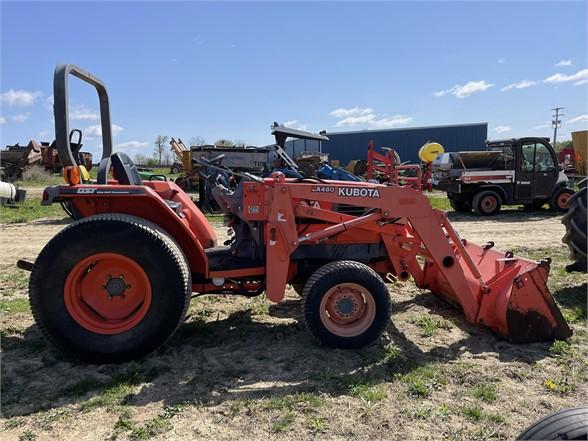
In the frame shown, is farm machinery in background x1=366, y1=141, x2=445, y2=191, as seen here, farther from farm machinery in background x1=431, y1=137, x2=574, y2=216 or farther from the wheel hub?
the wheel hub

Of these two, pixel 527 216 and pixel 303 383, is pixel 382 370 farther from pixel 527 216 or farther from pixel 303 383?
Result: pixel 527 216

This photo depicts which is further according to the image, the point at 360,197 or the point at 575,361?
the point at 360,197

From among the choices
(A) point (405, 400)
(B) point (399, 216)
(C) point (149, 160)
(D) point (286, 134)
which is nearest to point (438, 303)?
(B) point (399, 216)

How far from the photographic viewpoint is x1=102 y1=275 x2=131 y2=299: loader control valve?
3.57 meters

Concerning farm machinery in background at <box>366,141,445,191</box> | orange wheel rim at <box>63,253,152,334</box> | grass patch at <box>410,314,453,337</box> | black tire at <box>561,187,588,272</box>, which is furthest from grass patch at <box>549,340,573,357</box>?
farm machinery in background at <box>366,141,445,191</box>

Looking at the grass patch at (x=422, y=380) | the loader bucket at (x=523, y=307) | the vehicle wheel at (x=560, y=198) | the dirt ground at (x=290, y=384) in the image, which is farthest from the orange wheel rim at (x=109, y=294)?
the vehicle wheel at (x=560, y=198)

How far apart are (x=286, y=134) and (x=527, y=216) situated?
8.32 meters

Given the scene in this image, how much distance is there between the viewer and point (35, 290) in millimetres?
3393

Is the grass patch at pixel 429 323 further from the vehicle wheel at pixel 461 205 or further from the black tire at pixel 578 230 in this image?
the vehicle wheel at pixel 461 205

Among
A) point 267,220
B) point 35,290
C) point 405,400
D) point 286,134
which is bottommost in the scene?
point 405,400

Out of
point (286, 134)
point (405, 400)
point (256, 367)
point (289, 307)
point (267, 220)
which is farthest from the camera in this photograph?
point (286, 134)

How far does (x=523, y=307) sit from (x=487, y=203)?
9.53 m

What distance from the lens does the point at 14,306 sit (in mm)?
4824

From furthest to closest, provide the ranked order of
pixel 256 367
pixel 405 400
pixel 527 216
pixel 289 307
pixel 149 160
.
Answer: pixel 149 160, pixel 527 216, pixel 289 307, pixel 256 367, pixel 405 400
